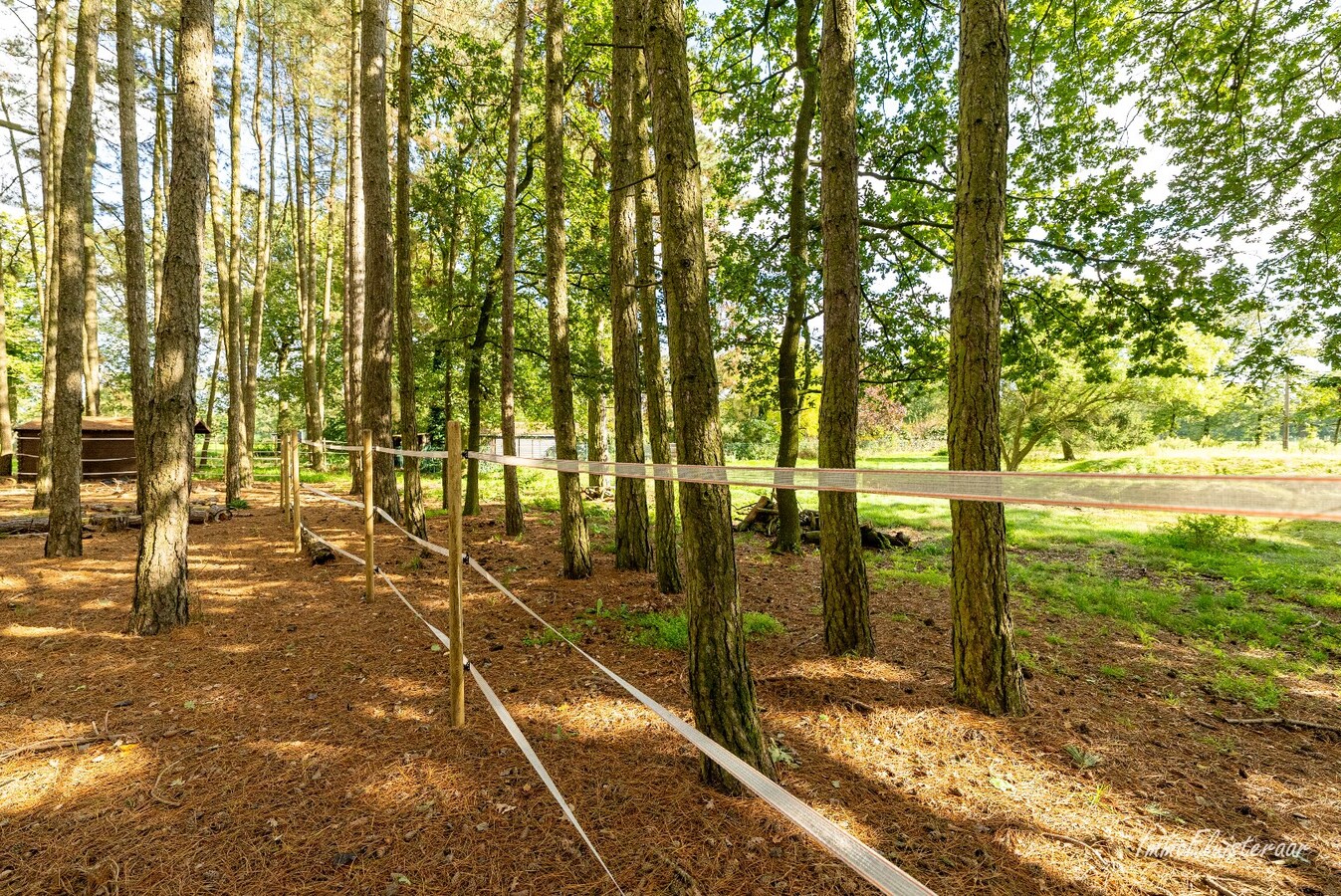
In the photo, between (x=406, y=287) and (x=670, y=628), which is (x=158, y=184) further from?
(x=670, y=628)

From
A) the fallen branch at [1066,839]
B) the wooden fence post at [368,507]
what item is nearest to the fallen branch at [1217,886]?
the fallen branch at [1066,839]

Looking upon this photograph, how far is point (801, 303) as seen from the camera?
7.87 m

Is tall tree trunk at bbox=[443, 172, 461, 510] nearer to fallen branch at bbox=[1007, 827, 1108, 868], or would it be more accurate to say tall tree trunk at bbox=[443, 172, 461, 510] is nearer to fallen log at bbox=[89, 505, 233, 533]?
fallen log at bbox=[89, 505, 233, 533]

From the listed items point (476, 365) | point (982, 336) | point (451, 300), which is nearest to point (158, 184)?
point (451, 300)

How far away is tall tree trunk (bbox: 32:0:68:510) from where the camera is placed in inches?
294

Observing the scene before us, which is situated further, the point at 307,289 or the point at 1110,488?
the point at 307,289

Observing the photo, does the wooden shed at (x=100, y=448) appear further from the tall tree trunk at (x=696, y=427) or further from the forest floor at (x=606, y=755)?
the tall tree trunk at (x=696, y=427)

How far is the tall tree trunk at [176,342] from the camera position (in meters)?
4.41

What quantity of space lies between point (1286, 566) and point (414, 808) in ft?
39.8

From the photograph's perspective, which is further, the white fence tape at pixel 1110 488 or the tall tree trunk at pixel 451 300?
the tall tree trunk at pixel 451 300

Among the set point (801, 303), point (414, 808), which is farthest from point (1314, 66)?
point (414, 808)

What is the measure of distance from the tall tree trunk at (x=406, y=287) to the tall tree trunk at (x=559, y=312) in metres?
3.02

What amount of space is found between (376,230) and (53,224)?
9.68 meters

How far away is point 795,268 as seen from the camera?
681 centimetres
